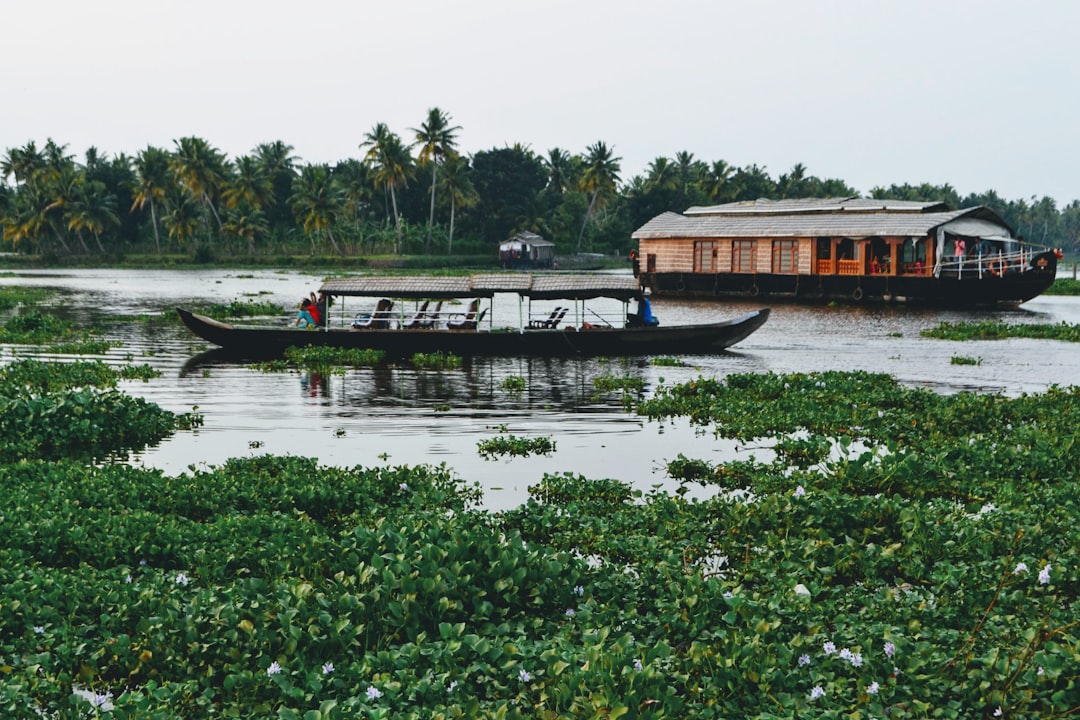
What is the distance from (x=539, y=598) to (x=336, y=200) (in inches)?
3585

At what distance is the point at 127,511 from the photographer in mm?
9258

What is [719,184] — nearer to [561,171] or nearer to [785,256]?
[561,171]

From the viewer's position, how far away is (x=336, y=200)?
310 feet

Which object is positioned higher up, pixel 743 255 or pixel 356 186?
pixel 356 186

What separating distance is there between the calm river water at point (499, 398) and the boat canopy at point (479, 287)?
5.62 feet

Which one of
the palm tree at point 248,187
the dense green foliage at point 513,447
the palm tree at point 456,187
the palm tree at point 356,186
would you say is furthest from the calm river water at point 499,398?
the palm tree at point 356,186

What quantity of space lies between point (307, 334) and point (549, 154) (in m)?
89.9

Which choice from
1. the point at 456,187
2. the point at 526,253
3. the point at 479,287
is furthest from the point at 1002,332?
the point at 456,187

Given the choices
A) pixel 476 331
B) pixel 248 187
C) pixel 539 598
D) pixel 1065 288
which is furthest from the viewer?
pixel 248 187

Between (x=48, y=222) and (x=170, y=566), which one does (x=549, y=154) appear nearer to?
(x=48, y=222)

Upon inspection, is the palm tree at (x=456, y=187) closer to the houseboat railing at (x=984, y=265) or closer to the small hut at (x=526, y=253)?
the small hut at (x=526, y=253)

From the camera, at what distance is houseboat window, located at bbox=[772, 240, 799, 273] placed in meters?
51.0

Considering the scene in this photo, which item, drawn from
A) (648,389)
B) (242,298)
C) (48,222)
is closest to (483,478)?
(648,389)

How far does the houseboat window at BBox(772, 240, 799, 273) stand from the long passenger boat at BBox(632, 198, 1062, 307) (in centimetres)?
5
